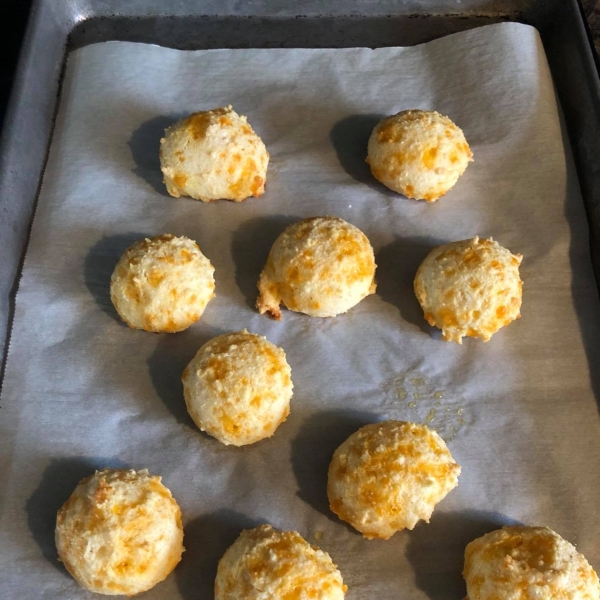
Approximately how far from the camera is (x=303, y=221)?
5.74 feet

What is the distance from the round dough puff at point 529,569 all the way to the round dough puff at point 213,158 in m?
1.15

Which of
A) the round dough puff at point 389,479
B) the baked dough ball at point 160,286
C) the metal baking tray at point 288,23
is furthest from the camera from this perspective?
the metal baking tray at point 288,23

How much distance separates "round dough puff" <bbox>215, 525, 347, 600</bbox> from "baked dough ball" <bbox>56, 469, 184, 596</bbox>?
0.48 feet

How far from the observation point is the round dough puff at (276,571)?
1315 mm

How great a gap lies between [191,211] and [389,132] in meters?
0.64

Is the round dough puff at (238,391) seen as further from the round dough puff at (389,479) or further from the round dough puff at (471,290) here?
the round dough puff at (471,290)

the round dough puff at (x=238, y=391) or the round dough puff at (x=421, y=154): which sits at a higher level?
the round dough puff at (x=421, y=154)

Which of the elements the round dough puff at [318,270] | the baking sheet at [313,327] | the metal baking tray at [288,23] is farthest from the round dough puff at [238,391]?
the metal baking tray at [288,23]

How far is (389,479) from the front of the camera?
1438 mm

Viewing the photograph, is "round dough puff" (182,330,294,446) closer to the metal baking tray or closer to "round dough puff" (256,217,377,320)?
"round dough puff" (256,217,377,320)

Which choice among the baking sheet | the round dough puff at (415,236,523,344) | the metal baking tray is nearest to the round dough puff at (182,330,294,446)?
the baking sheet

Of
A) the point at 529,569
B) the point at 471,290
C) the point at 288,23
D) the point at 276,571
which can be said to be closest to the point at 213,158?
the point at 288,23

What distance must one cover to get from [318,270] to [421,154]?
0.48 metres

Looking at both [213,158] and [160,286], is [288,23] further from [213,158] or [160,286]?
[160,286]
